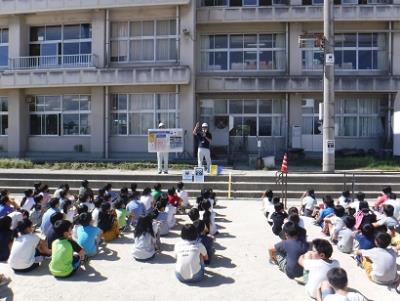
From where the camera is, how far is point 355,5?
68.8 feet

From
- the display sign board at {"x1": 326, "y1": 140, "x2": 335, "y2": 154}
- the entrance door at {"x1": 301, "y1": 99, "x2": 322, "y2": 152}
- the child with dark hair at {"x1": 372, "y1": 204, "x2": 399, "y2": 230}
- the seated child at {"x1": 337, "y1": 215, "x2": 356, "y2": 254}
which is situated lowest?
the seated child at {"x1": 337, "y1": 215, "x2": 356, "y2": 254}

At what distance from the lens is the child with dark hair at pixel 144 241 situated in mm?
7012

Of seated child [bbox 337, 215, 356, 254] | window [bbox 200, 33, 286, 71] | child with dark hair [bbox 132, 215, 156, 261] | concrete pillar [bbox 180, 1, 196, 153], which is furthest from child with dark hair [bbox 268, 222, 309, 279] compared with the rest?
window [bbox 200, 33, 286, 71]

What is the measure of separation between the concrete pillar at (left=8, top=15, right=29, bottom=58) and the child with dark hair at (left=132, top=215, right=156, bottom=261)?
60.7 feet

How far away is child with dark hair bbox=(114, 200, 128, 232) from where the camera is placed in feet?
29.7

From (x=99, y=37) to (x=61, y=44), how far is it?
106 inches

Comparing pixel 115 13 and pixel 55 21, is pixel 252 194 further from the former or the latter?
pixel 55 21

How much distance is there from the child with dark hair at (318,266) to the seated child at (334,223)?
106 inches

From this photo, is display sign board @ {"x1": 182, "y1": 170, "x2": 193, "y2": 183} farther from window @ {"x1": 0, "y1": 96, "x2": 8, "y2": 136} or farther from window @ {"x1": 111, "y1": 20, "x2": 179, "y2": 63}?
window @ {"x1": 0, "y1": 96, "x2": 8, "y2": 136}

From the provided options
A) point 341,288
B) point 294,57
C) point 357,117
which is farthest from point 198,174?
point 357,117

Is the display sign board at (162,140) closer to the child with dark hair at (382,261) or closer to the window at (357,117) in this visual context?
the child with dark hair at (382,261)

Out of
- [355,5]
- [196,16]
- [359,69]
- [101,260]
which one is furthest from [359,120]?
[101,260]

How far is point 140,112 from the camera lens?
21859mm

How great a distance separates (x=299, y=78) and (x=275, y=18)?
3.34 metres
